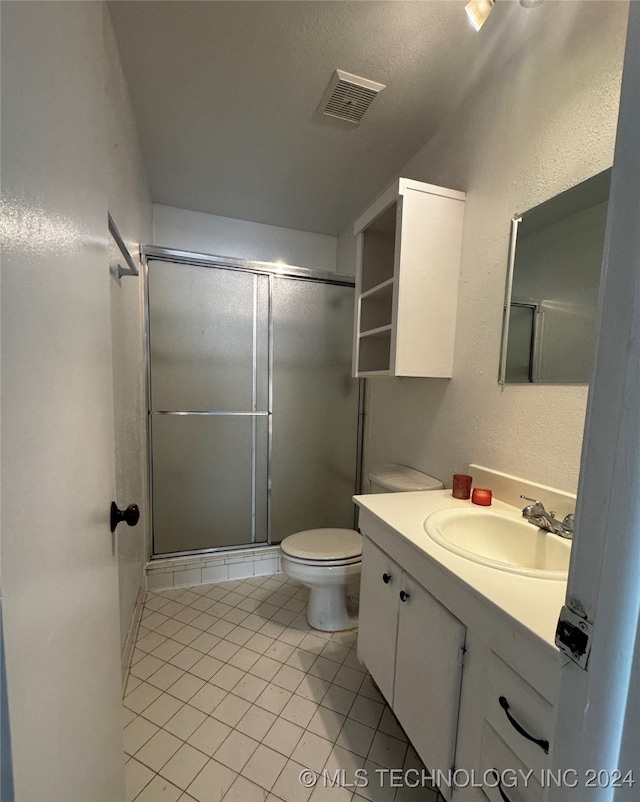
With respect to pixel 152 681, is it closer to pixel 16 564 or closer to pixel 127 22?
pixel 16 564

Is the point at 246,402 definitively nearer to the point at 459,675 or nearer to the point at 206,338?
the point at 206,338

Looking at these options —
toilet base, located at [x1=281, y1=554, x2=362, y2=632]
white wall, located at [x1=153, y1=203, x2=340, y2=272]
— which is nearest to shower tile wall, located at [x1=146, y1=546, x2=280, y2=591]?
toilet base, located at [x1=281, y1=554, x2=362, y2=632]

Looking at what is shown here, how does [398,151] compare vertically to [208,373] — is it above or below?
above

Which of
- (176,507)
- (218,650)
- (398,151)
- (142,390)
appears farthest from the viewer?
(176,507)

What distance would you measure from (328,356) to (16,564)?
213cm

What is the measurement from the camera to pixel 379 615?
1.15 m

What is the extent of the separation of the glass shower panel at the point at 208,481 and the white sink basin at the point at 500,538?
1424 mm

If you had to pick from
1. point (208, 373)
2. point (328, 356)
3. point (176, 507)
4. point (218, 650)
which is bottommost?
point (218, 650)

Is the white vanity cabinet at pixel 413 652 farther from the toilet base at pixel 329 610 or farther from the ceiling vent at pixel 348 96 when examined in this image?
the ceiling vent at pixel 348 96

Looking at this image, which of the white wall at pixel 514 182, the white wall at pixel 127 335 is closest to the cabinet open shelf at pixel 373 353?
the white wall at pixel 514 182

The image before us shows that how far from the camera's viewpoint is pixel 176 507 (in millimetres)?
2088

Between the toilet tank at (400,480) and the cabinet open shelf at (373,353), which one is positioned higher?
the cabinet open shelf at (373,353)

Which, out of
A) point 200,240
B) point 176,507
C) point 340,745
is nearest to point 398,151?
point 200,240

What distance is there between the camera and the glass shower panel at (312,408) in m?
2.28
